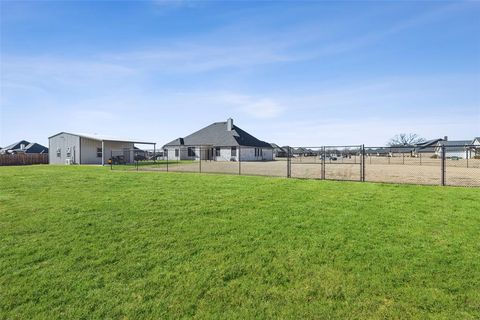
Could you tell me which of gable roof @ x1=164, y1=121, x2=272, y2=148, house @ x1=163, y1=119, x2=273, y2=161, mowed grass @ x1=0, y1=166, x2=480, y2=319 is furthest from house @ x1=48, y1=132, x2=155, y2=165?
mowed grass @ x1=0, y1=166, x2=480, y2=319

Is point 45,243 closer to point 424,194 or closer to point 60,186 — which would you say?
point 60,186

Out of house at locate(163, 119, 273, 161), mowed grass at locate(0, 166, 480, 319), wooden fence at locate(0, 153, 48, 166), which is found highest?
house at locate(163, 119, 273, 161)

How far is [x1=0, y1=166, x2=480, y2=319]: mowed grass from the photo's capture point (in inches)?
129

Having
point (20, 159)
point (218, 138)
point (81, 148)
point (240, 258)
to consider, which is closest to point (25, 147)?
point (20, 159)

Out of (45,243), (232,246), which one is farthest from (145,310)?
(45,243)

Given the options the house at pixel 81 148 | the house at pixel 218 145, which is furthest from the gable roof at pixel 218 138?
the house at pixel 81 148

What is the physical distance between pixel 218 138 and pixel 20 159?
26385 millimetres

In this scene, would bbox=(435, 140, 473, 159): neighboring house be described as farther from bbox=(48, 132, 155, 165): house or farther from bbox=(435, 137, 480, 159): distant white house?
bbox=(48, 132, 155, 165): house

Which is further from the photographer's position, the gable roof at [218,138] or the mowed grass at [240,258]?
the gable roof at [218,138]

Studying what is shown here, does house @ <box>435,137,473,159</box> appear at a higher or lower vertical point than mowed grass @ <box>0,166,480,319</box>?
higher

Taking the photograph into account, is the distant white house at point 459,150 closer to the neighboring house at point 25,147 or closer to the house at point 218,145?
the house at point 218,145

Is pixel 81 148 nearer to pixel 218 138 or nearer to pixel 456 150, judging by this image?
pixel 218 138

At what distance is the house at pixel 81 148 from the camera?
30781 mm

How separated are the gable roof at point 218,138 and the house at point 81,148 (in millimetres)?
12701
